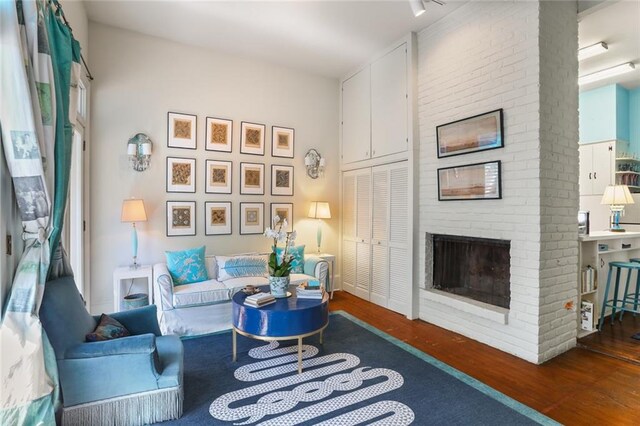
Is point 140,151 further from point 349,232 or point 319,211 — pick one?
point 349,232

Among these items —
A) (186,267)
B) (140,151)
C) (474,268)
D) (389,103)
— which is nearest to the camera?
(474,268)

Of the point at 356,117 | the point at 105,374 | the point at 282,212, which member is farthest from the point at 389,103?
the point at 105,374

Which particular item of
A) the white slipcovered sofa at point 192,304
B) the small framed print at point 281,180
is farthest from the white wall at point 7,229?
the small framed print at point 281,180

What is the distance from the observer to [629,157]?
509 cm

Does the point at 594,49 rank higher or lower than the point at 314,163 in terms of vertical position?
higher

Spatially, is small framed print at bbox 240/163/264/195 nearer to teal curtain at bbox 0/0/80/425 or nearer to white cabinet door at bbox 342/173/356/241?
white cabinet door at bbox 342/173/356/241

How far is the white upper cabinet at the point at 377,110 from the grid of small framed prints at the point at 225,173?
Answer: 0.93 metres

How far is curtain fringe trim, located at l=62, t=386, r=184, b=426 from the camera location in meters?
1.75

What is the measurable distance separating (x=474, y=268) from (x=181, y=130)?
3833 mm

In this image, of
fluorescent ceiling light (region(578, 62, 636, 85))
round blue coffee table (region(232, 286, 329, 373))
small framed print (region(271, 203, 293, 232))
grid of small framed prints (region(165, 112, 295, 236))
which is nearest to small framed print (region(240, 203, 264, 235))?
grid of small framed prints (region(165, 112, 295, 236))

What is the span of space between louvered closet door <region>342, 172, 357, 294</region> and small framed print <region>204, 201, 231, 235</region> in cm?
180

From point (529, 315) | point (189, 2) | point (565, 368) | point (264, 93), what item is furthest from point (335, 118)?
point (565, 368)

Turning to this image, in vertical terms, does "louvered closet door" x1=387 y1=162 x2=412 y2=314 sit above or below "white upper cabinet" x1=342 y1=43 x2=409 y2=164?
below

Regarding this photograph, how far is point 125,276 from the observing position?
3.48m
